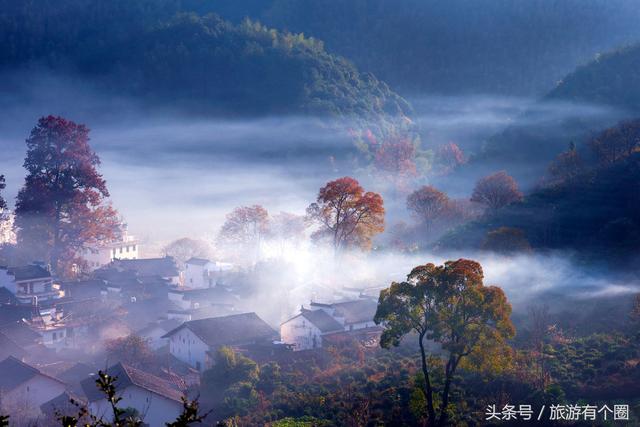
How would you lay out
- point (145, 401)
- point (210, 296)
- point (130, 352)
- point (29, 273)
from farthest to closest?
point (210, 296) → point (29, 273) → point (130, 352) → point (145, 401)

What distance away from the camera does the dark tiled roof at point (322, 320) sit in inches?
1077

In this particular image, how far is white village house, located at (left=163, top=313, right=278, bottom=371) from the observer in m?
26.0

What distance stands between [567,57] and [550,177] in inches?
3010

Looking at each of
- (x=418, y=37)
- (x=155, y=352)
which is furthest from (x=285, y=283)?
(x=418, y=37)

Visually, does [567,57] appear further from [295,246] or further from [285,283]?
[285,283]

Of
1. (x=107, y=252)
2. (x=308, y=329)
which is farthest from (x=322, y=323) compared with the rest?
(x=107, y=252)

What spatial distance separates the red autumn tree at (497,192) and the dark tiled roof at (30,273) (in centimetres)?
2508

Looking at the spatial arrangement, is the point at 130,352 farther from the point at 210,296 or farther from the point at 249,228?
the point at 249,228

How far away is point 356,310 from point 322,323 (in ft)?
7.08

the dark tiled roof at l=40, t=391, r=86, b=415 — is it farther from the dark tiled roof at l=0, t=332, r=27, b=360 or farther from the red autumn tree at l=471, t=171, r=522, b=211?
the red autumn tree at l=471, t=171, r=522, b=211

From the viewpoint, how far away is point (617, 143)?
121ft

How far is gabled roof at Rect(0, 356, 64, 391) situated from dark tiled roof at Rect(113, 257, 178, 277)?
22.1m

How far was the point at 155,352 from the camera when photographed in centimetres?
2794

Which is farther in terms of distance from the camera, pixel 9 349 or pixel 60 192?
pixel 60 192
